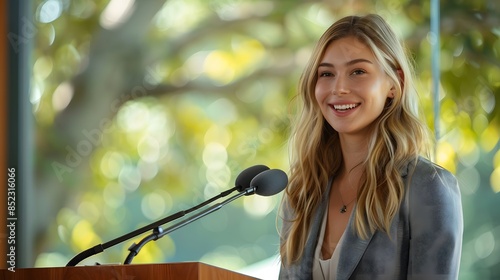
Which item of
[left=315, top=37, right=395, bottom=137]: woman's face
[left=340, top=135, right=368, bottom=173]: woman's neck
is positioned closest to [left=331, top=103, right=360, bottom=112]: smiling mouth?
[left=315, top=37, right=395, bottom=137]: woman's face

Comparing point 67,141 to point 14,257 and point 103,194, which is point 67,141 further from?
point 14,257

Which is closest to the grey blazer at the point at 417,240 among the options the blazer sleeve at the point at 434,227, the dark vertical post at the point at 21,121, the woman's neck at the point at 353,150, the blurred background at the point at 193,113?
the blazer sleeve at the point at 434,227

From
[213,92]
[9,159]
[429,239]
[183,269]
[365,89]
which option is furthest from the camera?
[213,92]

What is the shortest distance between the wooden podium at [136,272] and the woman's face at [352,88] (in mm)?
812

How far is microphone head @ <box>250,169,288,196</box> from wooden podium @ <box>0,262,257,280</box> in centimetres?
51

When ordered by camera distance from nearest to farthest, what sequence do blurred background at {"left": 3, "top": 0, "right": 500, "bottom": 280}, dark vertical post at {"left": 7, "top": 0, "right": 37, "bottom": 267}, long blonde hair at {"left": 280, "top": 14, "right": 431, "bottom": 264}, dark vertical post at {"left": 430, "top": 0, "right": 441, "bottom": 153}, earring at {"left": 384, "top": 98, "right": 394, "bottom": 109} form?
1. long blonde hair at {"left": 280, "top": 14, "right": 431, "bottom": 264}
2. earring at {"left": 384, "top": 98, "right": 394, "bottom": 109}
3. dark vertical post at {"left": 7, "top": 0, "right": 37, "bottom": 267}
4. blurred background at {"left": 3, "top": 0, "right": 500, "bottom": 280}
5. dark vertical post at {"left": 430, "top": 0, "right": 441, "bottom": 153}

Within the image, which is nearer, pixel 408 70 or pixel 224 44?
pixel 408 70

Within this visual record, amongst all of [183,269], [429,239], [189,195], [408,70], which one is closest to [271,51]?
[189,195]

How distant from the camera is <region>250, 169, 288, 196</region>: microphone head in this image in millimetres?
2184

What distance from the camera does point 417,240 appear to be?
219 centimetres

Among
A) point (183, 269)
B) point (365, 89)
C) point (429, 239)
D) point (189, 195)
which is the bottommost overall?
point (183, 269)

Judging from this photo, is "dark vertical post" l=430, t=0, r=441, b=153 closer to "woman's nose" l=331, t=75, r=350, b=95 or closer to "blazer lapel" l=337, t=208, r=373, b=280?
"woman's nose" l=331, t=75, r=350, b=95

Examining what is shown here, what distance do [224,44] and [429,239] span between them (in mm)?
2540

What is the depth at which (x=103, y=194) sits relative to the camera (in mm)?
4398
